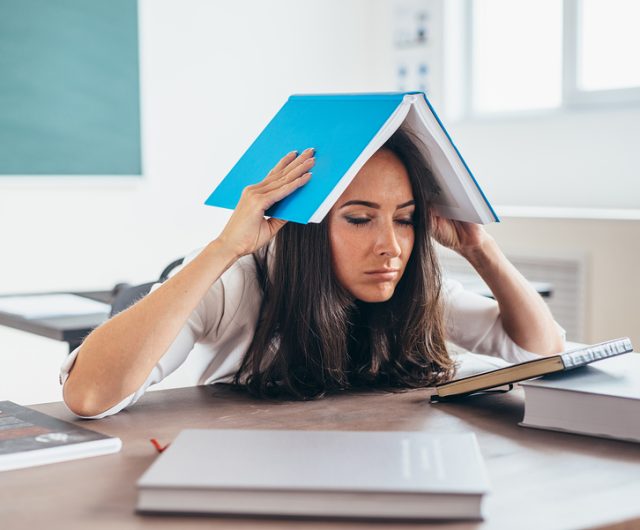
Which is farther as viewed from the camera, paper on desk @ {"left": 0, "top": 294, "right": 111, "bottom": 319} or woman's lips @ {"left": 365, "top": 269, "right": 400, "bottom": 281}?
paper on desk @ {"left": 0, "top": 294, "right": 111, "bottom": 319}

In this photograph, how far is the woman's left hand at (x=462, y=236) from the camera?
1.58 meters

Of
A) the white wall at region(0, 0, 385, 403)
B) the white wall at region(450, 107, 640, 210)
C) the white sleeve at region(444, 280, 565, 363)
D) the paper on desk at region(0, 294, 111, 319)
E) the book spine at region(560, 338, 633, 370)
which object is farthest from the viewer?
the white wall at region(0, 0, 385, 403)

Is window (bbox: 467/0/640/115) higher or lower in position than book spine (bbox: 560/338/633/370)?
higher

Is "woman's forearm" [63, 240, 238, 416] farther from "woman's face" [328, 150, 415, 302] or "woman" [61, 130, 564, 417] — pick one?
"woman's face" [328, 150, 415, 302]

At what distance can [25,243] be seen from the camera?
3.81 metres

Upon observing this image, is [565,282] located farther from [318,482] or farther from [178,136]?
[318,482]

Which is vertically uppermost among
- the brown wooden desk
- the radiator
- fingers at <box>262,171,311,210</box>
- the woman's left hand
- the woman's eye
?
fingers at <box>262,171,311,210</box>

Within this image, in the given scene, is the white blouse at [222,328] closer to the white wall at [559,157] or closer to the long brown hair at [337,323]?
the long brown hair at [337,323]

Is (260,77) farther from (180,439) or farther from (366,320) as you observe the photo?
(180,439)

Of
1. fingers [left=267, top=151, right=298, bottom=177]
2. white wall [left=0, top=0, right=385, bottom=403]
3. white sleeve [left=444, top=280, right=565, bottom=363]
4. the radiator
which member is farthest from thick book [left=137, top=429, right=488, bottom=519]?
white wall [left=0, top=0, right=385, bottom=403]

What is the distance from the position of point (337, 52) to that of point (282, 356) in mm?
3589

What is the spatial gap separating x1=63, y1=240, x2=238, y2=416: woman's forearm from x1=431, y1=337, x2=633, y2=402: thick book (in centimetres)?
37

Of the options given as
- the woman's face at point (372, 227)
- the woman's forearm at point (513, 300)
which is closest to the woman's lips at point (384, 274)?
the woman's face at point (372, 227)

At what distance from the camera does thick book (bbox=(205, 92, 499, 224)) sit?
4.08ft
